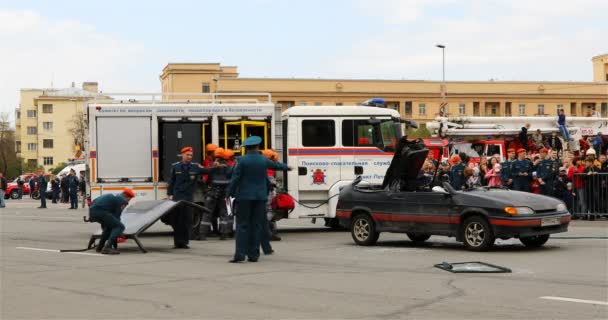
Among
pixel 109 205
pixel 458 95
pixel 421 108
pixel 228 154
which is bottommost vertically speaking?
pixel 109 205

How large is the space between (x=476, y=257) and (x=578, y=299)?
183 inches

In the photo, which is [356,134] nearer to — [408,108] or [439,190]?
[439,190]

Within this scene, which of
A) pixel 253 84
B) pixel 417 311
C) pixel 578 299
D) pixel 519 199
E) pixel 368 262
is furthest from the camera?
pixel 253 84

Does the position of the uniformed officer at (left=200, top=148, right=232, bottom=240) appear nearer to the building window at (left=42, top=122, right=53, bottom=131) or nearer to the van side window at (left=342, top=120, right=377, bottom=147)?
the van side window at (left=342, top=120, right=377, bottom=147)

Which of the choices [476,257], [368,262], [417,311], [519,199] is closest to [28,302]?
[417,311]

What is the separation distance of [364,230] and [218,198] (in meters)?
3.60

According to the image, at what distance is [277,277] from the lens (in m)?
12.3

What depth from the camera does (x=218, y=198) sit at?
1941cm

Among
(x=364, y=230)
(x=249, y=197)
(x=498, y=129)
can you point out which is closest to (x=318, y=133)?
(x=364, y=230)

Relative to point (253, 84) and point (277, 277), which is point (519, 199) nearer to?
point (277, 277)

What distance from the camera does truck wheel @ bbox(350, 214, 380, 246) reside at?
1702 cm

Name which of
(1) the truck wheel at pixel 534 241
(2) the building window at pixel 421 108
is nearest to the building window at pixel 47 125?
(2) the building window at pixel 421 108

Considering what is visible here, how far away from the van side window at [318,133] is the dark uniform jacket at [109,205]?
6.04 metres

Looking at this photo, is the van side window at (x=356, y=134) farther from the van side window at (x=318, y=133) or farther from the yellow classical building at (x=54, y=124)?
the yellow classical building at (x=54, y=124)
